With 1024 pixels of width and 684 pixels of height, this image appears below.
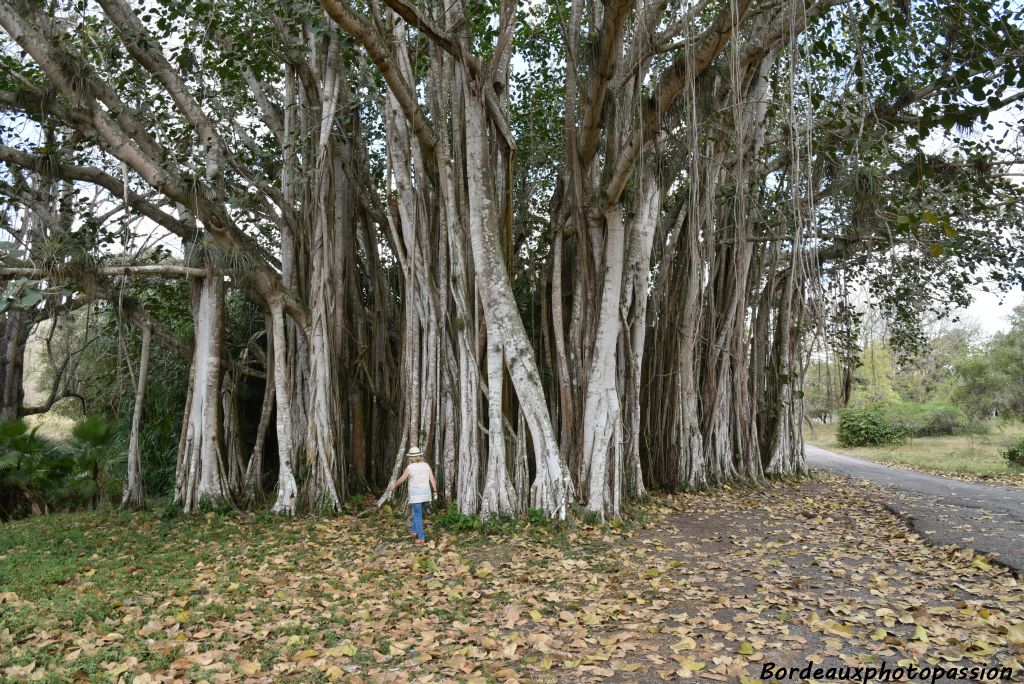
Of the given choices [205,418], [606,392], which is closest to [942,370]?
[606,392]

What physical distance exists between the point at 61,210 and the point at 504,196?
5.03 meters

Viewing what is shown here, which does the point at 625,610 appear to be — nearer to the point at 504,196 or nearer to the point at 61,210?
the point at 504,196

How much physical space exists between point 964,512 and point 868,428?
15.3 m

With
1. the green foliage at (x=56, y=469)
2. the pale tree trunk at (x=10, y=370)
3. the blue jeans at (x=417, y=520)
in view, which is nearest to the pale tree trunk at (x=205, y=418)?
the green foliage at (x=56, y=469)

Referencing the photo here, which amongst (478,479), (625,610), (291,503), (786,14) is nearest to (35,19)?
(291,503)

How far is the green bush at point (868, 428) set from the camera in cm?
2072

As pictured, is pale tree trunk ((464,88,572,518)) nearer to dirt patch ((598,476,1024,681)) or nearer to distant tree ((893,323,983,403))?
dirt patch ((598,476,1024,681))

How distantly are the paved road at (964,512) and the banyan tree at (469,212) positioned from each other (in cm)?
205

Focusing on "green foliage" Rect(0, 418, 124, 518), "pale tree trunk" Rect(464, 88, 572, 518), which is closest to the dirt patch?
"pale tree trunk" Rect(464, 88, 572, 518)

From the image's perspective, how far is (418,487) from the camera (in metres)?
6.23

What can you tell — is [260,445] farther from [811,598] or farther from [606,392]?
[811,598]

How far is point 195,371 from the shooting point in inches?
310

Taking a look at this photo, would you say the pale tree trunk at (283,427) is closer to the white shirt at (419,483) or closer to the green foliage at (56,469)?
the white shirt at (419,483)

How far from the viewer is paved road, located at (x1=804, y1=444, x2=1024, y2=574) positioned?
5.43m
